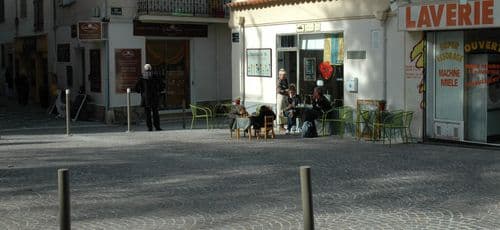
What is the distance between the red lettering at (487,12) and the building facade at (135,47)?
1221 cm

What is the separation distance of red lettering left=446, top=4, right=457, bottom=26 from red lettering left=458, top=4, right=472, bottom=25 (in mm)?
107

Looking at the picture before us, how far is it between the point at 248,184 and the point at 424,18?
635 centimetres

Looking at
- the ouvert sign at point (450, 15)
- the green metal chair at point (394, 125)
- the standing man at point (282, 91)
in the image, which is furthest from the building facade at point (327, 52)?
the standing man at point (282, 91)

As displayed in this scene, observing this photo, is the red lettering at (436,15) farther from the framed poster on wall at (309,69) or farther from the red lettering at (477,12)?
the framed poster on wall at (309,69)

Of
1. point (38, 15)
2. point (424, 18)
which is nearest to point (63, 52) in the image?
point (38, 15)

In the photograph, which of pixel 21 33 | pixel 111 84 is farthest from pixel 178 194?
pixel 21 33

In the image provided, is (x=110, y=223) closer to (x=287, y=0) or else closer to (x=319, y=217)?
(x=319, y=217)

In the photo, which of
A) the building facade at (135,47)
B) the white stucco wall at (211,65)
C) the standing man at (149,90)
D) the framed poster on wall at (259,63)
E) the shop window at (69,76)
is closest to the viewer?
the standing man at (149,90)

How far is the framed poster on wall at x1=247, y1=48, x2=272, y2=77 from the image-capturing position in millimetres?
19562

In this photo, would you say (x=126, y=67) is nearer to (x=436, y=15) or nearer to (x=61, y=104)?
(x=61, y=104)

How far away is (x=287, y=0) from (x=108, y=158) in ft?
23.9

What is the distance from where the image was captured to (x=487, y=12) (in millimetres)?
13430

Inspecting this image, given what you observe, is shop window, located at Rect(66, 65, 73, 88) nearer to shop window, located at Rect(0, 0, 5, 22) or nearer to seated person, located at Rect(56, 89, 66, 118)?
seated person, located at Rect(56, 89, 66, 118)

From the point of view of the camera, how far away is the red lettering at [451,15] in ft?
46.2
